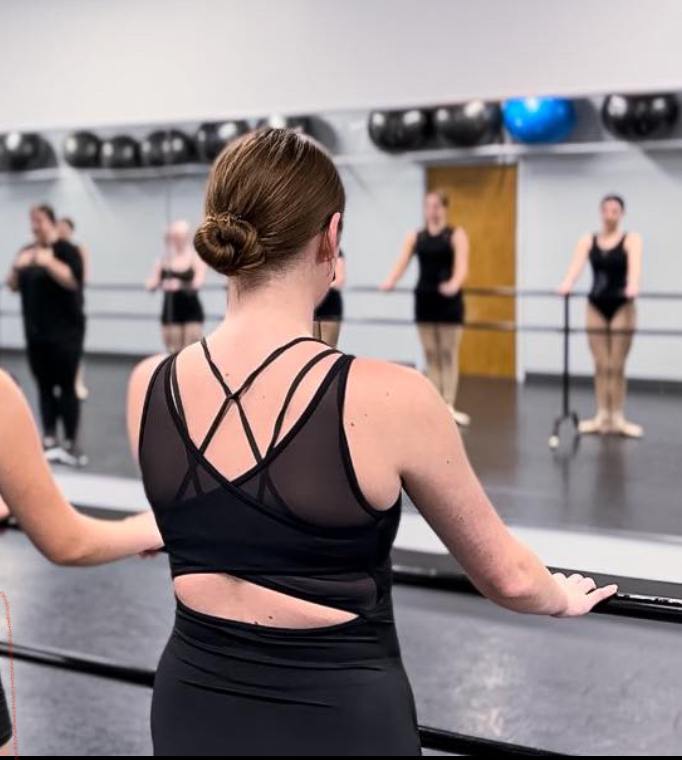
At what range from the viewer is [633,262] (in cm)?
547

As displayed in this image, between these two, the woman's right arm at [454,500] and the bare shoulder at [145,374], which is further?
the bare shoulder at [145,374]

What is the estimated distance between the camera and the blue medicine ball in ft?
16.9

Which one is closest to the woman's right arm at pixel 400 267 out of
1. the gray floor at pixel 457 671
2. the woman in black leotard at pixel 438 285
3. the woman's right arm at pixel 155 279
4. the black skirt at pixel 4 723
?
the woman in black leotard at pixel 438 285

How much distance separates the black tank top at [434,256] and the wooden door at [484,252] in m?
0.11

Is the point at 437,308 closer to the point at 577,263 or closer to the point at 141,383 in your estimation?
the point at 577,263

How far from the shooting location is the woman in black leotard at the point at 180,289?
Answer: 617 cm

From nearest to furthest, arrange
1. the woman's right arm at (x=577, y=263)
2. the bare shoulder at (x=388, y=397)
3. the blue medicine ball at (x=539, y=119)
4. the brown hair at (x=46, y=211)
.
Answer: the bare shoulder at (x=388, y=397) → the blue medicine ball at (x=539, y=119) → the woman's right arm at (x=577, y=263) → the brown hair at (x=46, y=211)

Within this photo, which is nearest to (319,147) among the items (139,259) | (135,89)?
(135,89)

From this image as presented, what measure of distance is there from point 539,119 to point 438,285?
104 centimetres

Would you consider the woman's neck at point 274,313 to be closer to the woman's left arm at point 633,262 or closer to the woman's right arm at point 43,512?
the woman's right arm at point 43,512

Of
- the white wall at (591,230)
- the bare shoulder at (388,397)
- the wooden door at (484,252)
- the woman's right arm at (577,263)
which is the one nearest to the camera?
the bare shoulder at (388,397)

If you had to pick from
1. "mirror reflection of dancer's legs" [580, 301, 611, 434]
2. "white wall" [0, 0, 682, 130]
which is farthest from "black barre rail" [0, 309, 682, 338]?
"white wall" [0, 0, 682, 130]

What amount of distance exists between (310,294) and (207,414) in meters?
0.16

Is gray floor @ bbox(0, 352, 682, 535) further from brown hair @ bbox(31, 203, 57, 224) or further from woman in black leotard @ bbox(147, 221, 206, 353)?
brown hair @ bbox(31, 203, 57, 224)
